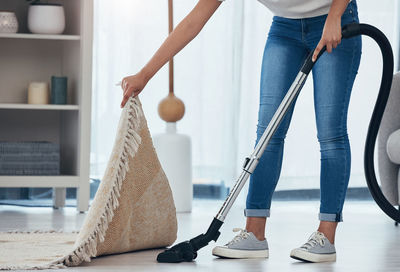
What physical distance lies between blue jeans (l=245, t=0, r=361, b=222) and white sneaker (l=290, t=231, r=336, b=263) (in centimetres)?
6

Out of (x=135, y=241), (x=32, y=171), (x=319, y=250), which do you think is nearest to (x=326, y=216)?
(x=319, y=250)

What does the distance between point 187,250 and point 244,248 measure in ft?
0.59

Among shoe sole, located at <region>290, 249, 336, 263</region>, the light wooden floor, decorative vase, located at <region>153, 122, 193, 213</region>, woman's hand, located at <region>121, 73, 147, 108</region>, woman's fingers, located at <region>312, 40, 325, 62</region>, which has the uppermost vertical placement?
woman's fingers, located at <region>312, 40, 325, 62</region>

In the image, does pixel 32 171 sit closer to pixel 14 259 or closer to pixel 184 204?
pixel 184 204

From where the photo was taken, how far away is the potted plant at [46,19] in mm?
3326

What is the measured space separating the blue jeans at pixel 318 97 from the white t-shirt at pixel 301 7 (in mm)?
24

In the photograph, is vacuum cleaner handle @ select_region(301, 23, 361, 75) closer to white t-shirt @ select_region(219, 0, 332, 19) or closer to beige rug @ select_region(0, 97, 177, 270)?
white t-shirt @ select_region(219, 0, 332, 19)

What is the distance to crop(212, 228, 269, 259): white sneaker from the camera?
6.50 ft

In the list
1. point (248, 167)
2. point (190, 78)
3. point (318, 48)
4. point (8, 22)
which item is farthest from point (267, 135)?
point (190, 78)

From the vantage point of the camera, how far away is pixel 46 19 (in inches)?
131

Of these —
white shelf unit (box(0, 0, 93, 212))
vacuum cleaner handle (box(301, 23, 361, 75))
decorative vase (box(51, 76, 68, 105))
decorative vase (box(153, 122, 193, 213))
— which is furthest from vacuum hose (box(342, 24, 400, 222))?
decorative vase (box(51, 76, 68, 105))

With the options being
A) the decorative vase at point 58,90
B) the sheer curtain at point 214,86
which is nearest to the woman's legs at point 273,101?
the decorative vase at point 58,90

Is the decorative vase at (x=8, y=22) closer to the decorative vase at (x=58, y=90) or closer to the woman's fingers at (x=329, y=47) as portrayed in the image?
the decorative vase at (x=58, y=90)

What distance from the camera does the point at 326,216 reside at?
6.56 feet
